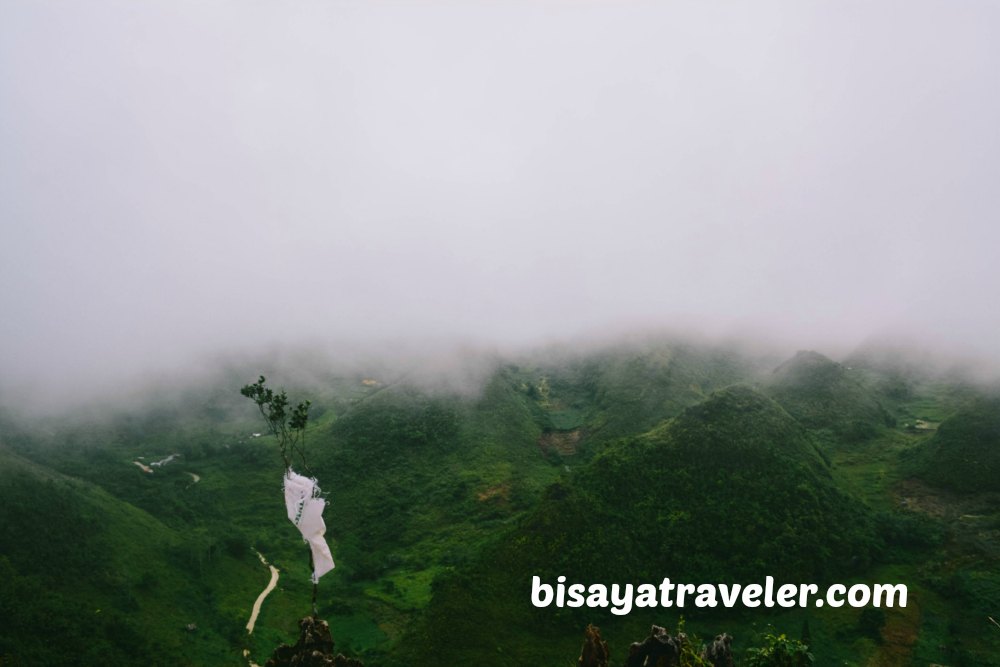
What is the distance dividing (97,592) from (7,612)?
1005 cm

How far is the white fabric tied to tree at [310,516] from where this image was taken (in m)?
28.5

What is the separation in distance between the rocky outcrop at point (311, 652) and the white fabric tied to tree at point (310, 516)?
7426mm

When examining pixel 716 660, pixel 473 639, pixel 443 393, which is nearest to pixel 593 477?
pixel 473 639

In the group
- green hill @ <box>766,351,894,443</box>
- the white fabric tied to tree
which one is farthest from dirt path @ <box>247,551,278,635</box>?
green hill @ <box>766,351,894,443</box>

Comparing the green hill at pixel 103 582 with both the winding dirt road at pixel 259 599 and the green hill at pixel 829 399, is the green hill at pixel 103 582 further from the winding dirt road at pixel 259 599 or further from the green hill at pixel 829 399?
the green hill at pixel 829 399

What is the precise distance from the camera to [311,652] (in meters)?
33.6

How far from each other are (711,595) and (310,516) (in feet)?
153

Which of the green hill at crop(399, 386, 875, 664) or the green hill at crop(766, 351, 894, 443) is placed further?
the green hill at crop(766, 351, 894, 443)

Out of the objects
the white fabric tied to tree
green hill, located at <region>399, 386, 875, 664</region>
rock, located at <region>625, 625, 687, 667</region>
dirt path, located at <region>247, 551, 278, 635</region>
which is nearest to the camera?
the white fabric tied to tree

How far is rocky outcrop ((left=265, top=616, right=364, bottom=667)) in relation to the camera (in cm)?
3325

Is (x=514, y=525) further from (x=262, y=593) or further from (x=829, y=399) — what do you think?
(x=829, y=399)

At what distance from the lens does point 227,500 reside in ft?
317

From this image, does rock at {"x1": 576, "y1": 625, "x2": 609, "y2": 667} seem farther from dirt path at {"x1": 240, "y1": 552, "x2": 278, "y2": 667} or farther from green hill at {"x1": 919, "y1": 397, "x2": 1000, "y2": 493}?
green hill at {"x1": 919, "y1": 397, "x2": 1000, "y2": 493}

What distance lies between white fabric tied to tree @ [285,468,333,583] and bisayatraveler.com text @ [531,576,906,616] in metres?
35.8
